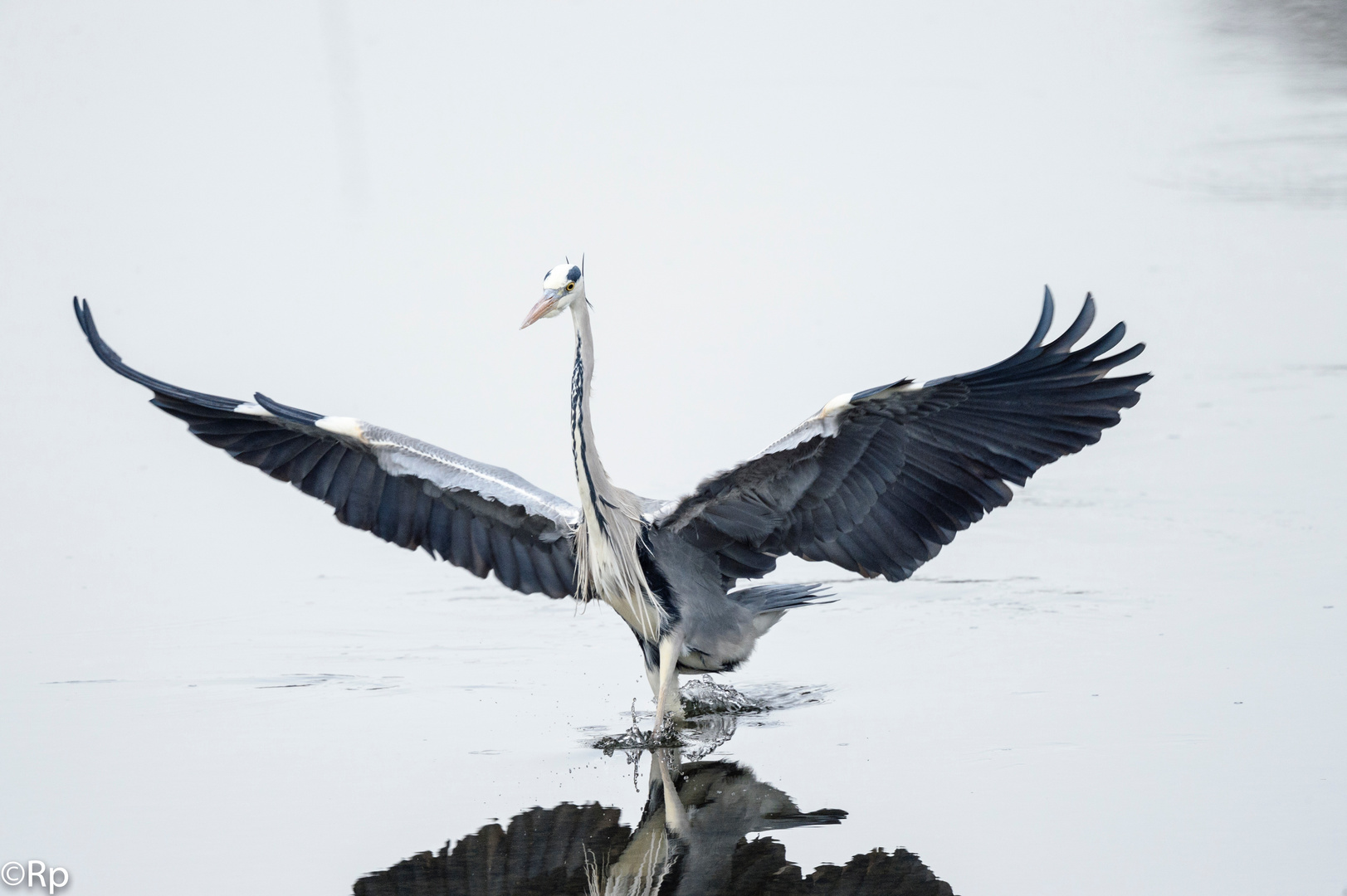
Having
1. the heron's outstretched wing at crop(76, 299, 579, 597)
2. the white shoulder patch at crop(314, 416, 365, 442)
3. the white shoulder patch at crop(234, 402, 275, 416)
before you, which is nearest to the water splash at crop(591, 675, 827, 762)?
the heron's outstretched wing at crop(76, 299, 579, 597)

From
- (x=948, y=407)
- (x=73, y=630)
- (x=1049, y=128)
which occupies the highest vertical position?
(x=1049, y=128)

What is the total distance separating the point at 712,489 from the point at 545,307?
1012 millimetres

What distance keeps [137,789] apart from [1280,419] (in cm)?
659

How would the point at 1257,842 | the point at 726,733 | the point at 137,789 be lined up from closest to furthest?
the point at 1257,842 → the point at 137,789 → the point at 726,733

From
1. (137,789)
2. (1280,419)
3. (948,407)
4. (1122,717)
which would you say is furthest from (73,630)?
(1280,419)

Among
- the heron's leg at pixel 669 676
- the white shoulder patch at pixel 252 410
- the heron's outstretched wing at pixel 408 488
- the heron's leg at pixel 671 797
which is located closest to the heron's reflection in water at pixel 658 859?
the heron's leg at pixel 671 797

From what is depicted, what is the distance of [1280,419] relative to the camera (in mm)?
9352

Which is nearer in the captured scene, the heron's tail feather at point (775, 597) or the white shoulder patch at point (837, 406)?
the white shoulder patch at point (837, 406)

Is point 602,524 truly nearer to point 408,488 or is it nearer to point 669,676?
point 669,676

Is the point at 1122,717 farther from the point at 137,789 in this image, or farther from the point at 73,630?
the point at 73,630

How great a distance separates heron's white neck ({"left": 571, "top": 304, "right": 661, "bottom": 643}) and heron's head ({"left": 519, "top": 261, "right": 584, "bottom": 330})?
6cm

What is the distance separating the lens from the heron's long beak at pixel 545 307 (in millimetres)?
6562

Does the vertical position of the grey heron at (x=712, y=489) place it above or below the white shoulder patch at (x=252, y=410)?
below

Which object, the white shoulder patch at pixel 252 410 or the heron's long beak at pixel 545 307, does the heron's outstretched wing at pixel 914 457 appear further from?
the white shoulder patch at pixel 252 410
